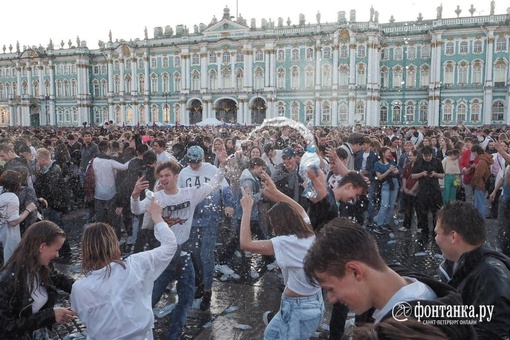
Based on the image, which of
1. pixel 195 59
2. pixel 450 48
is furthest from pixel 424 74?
pixel 195 59

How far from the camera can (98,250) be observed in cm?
284

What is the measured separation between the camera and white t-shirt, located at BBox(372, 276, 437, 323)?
179cm

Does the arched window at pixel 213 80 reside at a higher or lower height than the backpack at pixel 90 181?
higher

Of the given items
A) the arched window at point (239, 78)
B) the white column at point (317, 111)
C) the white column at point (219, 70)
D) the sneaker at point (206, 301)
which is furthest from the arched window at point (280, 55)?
the sneaker at point (206, 301)

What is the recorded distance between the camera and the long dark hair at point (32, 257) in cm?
298

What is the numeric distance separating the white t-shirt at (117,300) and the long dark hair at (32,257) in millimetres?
413

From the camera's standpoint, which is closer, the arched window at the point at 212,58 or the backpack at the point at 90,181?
the backpack at the point at 90,181

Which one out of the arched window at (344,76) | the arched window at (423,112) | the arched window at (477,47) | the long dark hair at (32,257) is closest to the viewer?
the long dark hair at (32,257)

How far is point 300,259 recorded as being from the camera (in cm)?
340

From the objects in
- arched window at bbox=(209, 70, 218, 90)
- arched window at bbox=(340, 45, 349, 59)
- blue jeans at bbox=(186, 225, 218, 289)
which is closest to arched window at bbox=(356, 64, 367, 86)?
arched window at bbox=(340, 45, 349, 59)

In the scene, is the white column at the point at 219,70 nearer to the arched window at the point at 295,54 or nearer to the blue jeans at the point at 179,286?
the arched window at the point at 295,54

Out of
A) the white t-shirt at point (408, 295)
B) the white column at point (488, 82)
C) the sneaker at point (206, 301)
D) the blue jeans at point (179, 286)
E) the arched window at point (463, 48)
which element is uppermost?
the arched window at point (463, 48)

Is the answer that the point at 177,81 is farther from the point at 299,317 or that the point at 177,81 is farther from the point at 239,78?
the point at 299,317

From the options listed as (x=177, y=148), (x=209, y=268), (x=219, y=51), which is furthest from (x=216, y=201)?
(x=219, y=51)
